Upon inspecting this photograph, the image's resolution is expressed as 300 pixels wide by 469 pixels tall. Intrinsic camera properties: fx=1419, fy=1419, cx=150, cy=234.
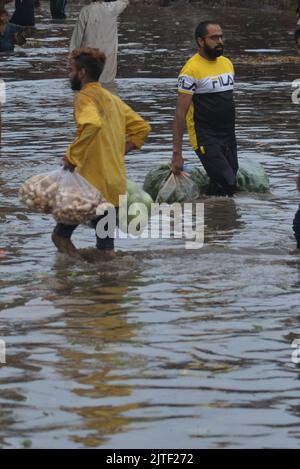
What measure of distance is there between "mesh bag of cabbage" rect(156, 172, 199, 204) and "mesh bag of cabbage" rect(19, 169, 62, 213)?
2854mm

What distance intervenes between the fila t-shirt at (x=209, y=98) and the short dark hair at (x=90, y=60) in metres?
2.36

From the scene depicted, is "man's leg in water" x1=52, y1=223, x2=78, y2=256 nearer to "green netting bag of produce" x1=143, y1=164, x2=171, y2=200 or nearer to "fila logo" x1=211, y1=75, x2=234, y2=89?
"fila logo" x1=211, y1=75, x2=234, y2=89

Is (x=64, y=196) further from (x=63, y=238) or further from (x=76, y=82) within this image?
(x=76, y=82)

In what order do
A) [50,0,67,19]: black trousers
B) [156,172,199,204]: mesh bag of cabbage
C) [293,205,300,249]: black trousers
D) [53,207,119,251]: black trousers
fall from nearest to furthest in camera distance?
[53,207,119,251]: black trousers < [293,205,300,249]: black trousers < [156,172,199,204]: mesh bag of cabbage < [50,0,67,19]: black trousers

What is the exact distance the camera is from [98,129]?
→ 33.0 ft

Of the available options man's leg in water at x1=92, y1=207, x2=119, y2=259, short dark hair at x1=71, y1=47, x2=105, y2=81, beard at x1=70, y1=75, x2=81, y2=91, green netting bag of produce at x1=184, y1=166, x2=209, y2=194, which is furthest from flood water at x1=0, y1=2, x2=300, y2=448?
short dark hair at x1=71, y1=47, x2=105, y2=81

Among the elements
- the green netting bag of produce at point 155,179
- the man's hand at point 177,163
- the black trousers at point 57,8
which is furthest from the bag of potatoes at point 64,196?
the black trousers at point 57,8

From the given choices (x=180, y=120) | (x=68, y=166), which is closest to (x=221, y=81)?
(x=180, y=120)

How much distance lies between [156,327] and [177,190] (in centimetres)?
427

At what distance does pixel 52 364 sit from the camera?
8.20m

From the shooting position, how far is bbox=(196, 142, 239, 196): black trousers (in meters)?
13.0

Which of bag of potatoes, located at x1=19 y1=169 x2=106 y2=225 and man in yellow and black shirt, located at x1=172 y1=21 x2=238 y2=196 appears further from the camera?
man in yellow and black shirt, located at x1=172 y1=21 x2=238 y2=196

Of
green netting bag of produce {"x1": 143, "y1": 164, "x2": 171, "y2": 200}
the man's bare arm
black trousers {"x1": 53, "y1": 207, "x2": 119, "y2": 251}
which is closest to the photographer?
black trousers {"x1": 53, "y1": 207, "x2": 119, "y2": 251}
